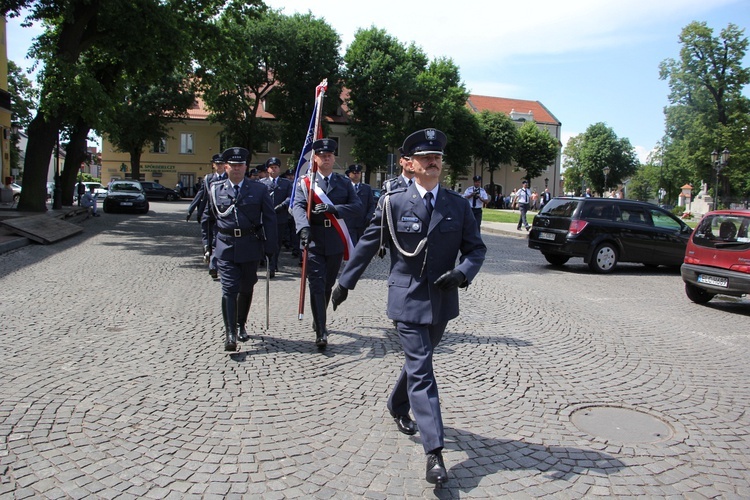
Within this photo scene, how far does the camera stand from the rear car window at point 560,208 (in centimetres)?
1312

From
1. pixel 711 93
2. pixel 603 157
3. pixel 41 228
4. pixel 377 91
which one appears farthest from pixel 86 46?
pixel 603 157

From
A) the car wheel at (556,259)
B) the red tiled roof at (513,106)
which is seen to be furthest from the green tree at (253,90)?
the red tiled roof at (513,106)

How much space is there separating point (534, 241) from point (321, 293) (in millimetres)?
8771

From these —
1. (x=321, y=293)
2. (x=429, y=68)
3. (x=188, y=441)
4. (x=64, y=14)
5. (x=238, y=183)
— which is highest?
(x=429, y=68)

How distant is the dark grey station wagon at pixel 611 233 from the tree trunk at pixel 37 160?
51.4 feet

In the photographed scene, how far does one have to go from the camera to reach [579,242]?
41.8 feet

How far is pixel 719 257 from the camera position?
9141 millimetres

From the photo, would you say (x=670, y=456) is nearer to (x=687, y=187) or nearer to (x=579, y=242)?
(x=579, y=242)

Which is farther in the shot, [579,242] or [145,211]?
Answer: [145,211]

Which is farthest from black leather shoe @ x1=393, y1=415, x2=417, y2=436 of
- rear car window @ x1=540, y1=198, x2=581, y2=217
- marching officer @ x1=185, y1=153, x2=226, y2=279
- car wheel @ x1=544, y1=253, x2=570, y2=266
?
car wheel @ x1=544, y1=253, x2=570, y2=266

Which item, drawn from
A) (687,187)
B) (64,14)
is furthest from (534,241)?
(687,187)

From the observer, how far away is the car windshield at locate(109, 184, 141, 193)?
2934 centimetres

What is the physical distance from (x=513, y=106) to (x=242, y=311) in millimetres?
86731

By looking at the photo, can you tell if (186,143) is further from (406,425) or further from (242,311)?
(406,425)
